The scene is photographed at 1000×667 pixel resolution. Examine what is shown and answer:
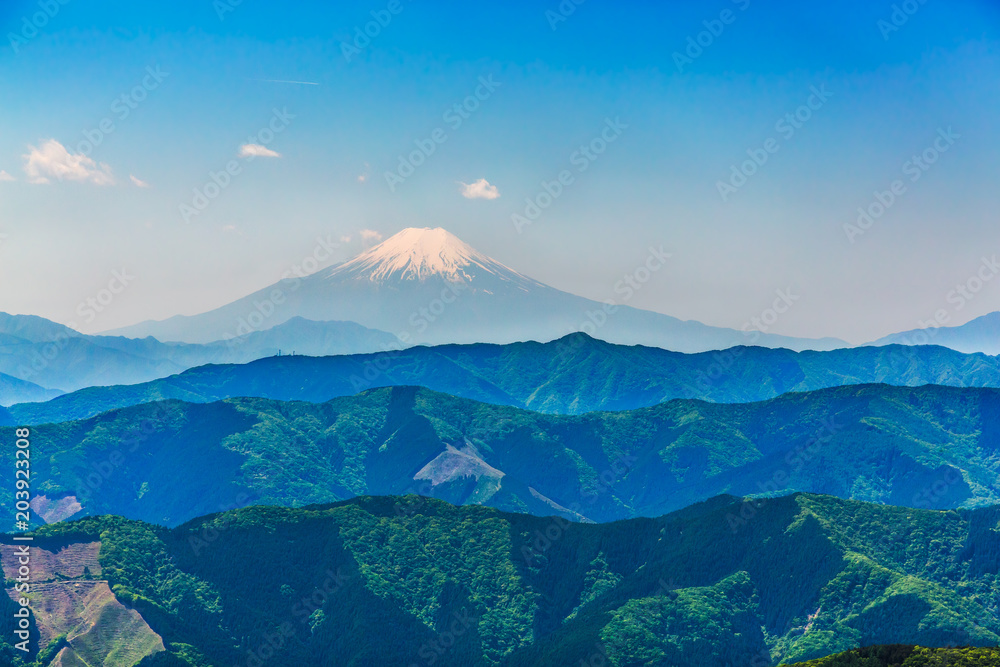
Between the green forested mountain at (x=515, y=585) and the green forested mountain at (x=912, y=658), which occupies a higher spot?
the green forested mountain at (x=515, y=585)

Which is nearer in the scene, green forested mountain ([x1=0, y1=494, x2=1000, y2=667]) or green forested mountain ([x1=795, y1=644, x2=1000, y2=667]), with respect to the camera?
green forested mountain ([x1=795, y1=644, x2=1000, y2=667])

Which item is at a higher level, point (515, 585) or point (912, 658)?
point (515, 585)

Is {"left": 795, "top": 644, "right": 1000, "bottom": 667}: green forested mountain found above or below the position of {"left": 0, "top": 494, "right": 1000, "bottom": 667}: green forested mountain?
below

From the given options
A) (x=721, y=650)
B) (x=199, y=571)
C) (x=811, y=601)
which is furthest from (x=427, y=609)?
(x=811, y=601)

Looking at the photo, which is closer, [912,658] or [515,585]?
[912,658]

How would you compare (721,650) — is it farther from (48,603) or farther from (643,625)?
(48,603)
